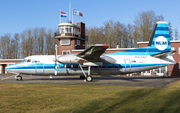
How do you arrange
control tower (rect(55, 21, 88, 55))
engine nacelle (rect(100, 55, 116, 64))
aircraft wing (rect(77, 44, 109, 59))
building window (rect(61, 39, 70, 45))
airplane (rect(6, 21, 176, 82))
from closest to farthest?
aircraft wing (rect(77, 44, 109, 59))
airplane (rect(6, 21, 176, 82))
engine nacelle (rect(100, 55, 116, 64))
control tower (rect(55, 21, 88, 55))
building window (rect(61, 39, 70, 45))

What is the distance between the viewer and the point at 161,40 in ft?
74.0

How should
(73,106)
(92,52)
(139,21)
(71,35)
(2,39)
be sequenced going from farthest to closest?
(2,39)
(139,21)
(71,35)
(92,52)
(73,106)

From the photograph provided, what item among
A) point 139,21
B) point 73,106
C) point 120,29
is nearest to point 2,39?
point 120,29

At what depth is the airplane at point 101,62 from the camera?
65.7 ft

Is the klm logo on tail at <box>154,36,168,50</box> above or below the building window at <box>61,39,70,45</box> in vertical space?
below

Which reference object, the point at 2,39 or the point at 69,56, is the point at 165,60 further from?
the point at 2,39

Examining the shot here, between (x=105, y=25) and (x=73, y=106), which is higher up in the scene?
(x=105, y=25)

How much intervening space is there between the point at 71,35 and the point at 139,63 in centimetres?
2656

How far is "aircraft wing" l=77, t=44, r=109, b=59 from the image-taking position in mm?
17594

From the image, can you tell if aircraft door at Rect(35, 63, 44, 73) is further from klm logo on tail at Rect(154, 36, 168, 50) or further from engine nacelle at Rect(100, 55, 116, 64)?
klm logo on tail at Rect(154, 36, 168, 50)

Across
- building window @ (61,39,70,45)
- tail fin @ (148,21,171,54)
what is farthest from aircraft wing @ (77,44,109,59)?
building window @ (61,39,70,45)

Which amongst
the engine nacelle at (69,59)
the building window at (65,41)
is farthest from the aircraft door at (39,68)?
the building window at (65,41)

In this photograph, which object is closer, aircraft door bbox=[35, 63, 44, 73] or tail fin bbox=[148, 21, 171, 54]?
aircraft door bbox=[35, 63, 44, 73]

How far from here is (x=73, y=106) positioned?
26.2 ft
